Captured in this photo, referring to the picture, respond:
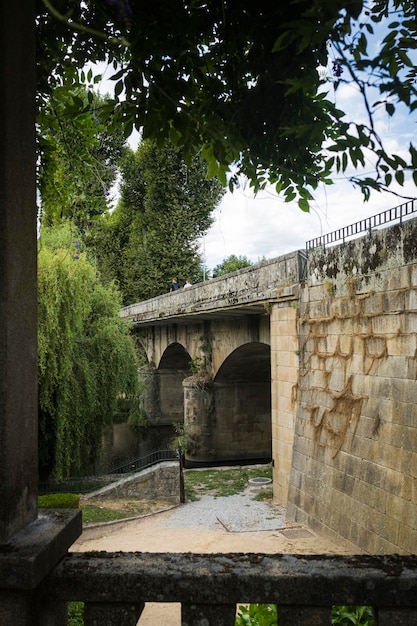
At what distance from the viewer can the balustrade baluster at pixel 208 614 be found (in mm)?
1842

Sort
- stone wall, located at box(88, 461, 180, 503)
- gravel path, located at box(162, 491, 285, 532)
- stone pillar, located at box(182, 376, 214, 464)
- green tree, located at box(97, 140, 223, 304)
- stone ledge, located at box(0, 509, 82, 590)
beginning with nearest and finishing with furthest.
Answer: stone ledge, located at box(0, 509, 82, 590), gravel path, located at box(162, 491, 285, 532), stone wall, located at box(88, 461, 180, 503), green tree, located at box(97, 140, 223, 304), stone pillar, located at box(182, 376, 214, 464)

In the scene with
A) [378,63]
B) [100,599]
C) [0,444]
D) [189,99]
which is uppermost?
[189,99]

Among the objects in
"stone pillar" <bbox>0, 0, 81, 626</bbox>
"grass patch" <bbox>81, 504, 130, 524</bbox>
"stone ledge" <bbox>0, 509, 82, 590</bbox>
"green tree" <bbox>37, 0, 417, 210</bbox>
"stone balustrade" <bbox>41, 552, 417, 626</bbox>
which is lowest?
"grass patch" <bbox>81, 504, 130, 524</bbox>

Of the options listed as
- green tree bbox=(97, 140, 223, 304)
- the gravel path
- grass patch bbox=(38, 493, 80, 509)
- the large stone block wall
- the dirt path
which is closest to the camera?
the large stone block wall

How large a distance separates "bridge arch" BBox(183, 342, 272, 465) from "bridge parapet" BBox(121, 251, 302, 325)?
3431 mm

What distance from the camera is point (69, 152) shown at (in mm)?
4172

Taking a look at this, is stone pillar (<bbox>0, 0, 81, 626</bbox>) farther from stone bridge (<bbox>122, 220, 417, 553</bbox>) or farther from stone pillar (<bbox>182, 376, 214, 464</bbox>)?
stone pillar (<bbox>182, 376, 214, 464</bbox>)

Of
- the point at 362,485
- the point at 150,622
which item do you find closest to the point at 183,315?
the point at 362,485

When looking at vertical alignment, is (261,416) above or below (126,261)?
below

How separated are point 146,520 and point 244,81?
11.3 meters

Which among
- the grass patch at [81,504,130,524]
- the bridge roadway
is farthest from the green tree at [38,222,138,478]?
the bridge roadway

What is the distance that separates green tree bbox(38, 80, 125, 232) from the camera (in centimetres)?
365

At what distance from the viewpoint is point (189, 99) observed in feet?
9.58

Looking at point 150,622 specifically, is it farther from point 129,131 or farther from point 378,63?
point 378,63
